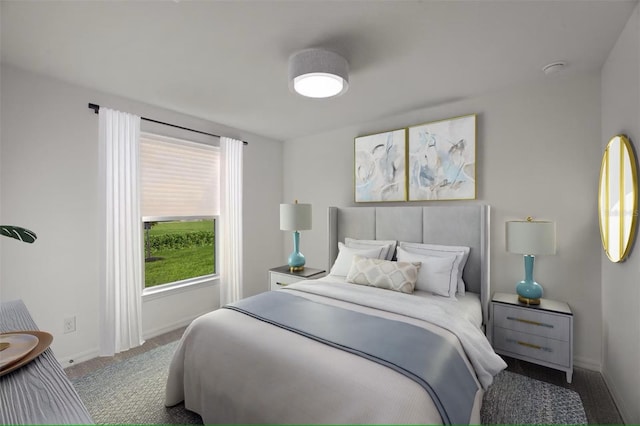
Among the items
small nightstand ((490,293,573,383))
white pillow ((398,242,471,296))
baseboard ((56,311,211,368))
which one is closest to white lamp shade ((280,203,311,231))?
white pillow ((398,242,471,296))

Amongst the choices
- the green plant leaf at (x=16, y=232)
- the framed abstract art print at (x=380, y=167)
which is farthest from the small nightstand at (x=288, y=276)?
the green plant leaf at (x=16, y=232)

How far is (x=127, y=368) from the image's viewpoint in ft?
8.06

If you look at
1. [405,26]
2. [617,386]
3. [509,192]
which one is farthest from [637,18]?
[617,386]

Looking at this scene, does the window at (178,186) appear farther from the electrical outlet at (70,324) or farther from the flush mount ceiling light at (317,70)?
the flush mount ceiling light at (317,70)

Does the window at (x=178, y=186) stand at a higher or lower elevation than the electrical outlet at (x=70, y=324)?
higher

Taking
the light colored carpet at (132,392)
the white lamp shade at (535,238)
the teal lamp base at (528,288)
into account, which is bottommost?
the light colored carpet at (132,392)

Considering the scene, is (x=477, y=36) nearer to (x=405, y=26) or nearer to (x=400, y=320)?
(x=405, y=26)

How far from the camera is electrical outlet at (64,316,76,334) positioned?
8.22ft

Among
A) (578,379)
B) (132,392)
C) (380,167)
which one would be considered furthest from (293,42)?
(578,379)

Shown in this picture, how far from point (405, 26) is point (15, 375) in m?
2.38

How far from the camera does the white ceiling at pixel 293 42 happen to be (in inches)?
63.2

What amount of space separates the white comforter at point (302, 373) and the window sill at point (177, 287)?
1.41 m

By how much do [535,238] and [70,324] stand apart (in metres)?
3.97

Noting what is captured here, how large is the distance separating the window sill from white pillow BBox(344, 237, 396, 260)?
1775 mm
